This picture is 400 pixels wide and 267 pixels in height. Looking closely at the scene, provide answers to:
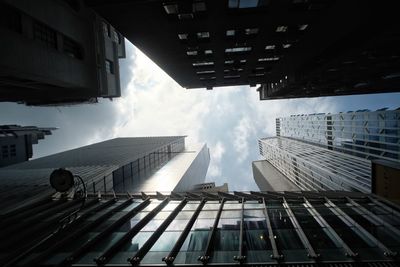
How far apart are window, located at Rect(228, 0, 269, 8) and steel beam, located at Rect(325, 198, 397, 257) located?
1571 centimetres

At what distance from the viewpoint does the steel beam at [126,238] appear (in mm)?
13137

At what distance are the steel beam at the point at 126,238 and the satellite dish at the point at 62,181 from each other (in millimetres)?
4079

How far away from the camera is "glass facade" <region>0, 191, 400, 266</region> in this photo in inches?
514

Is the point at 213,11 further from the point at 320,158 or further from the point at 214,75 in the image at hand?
the point at 320,158

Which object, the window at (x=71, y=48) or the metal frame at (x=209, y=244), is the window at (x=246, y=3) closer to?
the metal frame at (x=209, y=244)

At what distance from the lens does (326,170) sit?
2269 inches

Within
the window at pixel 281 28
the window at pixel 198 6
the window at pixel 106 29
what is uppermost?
the window at pixel 106 29

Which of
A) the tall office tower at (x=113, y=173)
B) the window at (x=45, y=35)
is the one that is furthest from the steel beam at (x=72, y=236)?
the window at (x=45, y=35)

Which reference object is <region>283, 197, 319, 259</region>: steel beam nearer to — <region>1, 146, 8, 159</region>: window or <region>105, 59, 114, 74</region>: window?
<region>105, 59, 114, 74</region>: window

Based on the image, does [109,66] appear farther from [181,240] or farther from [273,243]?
[273,243]

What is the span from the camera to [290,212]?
20141 mm

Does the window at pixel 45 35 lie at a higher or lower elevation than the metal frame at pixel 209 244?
higher

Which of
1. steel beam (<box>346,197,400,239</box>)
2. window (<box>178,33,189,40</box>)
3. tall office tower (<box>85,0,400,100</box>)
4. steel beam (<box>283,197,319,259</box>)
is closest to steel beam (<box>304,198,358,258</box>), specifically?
steel beam (<box>283,197,319,259</box>)

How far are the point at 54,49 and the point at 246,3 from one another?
791 inches
